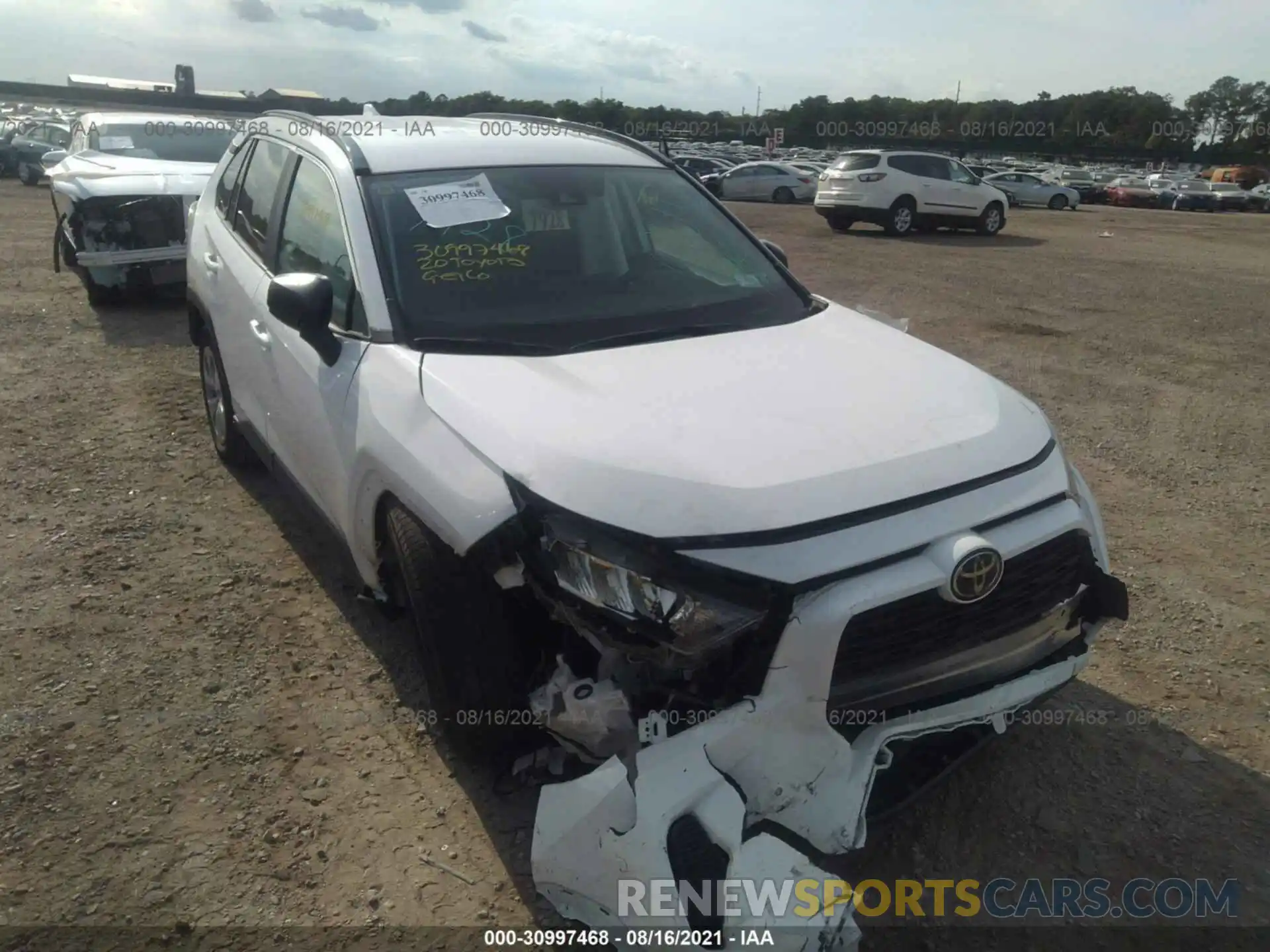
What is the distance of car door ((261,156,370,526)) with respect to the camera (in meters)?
2.97

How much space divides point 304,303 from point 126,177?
257 inches

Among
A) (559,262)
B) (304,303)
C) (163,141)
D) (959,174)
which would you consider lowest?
(304,303)

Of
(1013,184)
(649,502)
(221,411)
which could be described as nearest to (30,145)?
(221,411)

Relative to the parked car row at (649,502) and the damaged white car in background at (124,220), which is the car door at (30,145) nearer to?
the damaged white car in background at (124,220)

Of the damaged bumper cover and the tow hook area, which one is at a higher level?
the damaged bumper cover

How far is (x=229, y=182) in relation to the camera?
4648mm

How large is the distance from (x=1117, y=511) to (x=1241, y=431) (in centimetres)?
198

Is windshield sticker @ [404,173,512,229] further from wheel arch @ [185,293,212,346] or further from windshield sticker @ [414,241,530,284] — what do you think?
wheel arch @ [185,293,212,346]

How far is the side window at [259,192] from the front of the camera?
3.94 meters

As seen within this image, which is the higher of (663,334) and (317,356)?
(663,334)

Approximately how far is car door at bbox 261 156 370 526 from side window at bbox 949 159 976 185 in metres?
16.6

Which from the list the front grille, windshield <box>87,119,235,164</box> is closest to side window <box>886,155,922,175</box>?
windshield <box>87,119,235,164</box>

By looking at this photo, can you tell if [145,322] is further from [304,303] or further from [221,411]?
[304,303]

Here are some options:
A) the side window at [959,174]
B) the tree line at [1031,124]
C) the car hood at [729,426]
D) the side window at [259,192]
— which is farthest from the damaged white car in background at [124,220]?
the tree line at [1031,124]
